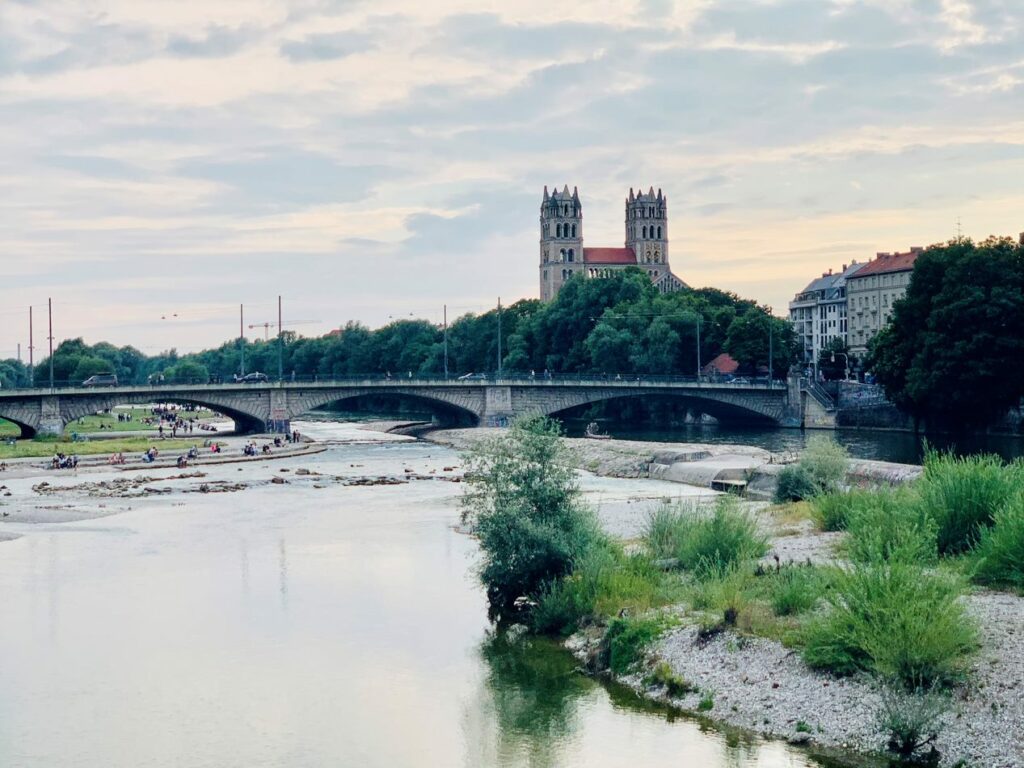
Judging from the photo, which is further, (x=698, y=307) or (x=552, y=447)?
(x=698, y=307)

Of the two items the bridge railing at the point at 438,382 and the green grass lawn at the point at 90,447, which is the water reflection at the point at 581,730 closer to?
the green grass lawn at the point at 90,447

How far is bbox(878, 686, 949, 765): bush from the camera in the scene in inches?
989

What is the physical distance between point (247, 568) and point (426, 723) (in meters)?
18.9

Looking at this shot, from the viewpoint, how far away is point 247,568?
46.3 meters

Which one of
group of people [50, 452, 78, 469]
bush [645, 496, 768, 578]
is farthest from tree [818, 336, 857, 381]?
bush [645, 496, 768, 578]

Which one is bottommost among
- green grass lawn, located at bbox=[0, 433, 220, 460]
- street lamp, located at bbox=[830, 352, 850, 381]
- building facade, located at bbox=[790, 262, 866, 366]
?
green grass lawn, located at bbox=[0, 433, 220, 460]

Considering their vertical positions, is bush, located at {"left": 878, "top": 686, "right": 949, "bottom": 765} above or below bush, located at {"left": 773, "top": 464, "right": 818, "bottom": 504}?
below

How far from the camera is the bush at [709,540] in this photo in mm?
37219

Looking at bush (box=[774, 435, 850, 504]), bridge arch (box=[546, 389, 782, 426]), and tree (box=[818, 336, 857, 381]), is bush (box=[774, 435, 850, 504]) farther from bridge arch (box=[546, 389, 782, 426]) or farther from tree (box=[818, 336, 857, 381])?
tree (box=[818, 336, 857, 381])

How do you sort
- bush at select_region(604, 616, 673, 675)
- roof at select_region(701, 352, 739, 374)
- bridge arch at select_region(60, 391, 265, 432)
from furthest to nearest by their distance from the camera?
roof at select_region(701, 352, 739, 374) < bridge arch at select_region(60, 391, 265, 432) < bush at select_region(604, 616, 673, 675)

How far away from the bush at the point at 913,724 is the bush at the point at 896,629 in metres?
0.52

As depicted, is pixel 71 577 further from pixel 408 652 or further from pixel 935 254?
pixel 935 254

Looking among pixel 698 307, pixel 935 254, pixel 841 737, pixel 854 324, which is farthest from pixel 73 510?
pixel 854 324

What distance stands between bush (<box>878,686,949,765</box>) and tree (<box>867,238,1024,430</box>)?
78408 mm
